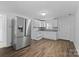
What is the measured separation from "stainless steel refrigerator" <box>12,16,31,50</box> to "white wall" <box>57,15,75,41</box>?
48.5 inches

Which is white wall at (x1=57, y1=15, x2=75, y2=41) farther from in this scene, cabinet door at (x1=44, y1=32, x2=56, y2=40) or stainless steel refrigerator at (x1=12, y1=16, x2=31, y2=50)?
stainless steel refrigerator at (x1=12, y1=16, x2=31, y2=50)

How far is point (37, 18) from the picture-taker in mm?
3088

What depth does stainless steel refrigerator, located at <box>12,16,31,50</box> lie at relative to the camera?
3.36 metres

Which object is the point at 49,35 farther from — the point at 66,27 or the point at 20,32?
the point at 20,32

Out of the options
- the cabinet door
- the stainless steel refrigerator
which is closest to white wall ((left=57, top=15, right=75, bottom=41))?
the cabinet door

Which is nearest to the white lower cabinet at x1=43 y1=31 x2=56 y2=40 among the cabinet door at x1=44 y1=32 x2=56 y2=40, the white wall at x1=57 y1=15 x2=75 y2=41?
the cabinet door at x1=44 y1=32 x2=56 y2=40


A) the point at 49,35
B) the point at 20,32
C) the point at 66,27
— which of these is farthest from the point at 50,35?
the point at 20,32

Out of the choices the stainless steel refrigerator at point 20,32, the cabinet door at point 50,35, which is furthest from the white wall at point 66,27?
the stainless steel refrigerator at point 20,32

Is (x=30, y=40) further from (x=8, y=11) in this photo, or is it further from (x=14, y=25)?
(x=8, y=11)

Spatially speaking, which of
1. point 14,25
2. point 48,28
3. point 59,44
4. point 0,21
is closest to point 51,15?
point 48,28

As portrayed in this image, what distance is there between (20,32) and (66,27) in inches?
70.6

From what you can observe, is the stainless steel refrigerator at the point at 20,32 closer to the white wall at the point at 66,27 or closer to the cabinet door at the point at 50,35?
the cabinet door at the point at 50,35

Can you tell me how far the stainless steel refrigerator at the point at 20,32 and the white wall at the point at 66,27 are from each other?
1.23 m

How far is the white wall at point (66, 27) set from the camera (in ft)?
11.1
